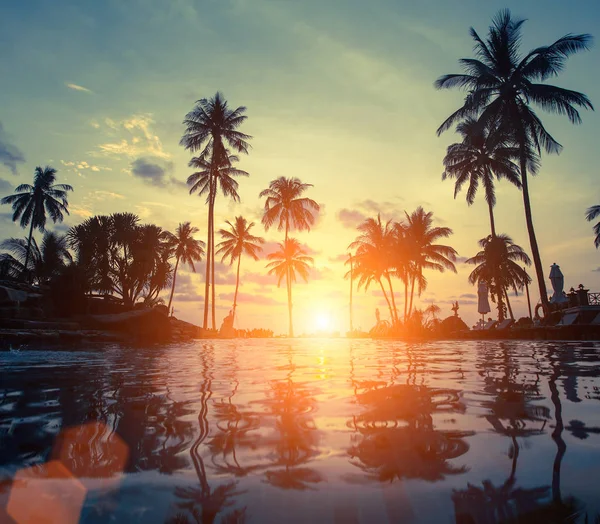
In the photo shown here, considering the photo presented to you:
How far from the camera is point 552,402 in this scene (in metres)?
2.36

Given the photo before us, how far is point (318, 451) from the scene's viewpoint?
4.81 feet

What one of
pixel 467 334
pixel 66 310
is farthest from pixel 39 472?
pixel 467 334

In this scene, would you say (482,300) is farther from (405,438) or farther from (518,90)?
(405,438)

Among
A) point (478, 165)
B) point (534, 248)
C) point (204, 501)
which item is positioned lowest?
point (204, 501)

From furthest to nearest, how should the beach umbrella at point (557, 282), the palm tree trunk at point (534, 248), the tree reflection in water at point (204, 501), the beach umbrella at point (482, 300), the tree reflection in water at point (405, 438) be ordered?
the beach umbrella at point (482, 300) < the beach umbrella at point (557, 282) < the palm tree trunk at point (534, 248) < the tree reflection in water at point (405, 438) < the tree reflection in water at point (204, 501)

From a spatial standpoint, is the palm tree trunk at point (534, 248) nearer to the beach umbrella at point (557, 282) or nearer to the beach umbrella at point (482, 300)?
the beach umbrella at point (557, 282)

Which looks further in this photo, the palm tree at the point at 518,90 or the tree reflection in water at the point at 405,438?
the palm tree at the point at 518,90

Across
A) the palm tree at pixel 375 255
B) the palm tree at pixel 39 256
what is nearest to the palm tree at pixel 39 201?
the palm tree at pixel 39 256

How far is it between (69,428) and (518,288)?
3965cm

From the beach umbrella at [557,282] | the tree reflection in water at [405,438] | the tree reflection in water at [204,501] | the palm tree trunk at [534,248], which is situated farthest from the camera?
the beach umbrella at [557,282]

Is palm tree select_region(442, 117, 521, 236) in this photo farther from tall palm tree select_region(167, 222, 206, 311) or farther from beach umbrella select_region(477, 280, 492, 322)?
tall palm tree select_region(167, 222, 206, 311)

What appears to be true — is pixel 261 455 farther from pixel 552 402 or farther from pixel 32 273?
pixel 32 273

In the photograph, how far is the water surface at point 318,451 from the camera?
988mm

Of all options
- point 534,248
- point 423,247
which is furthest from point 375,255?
point 534,248
